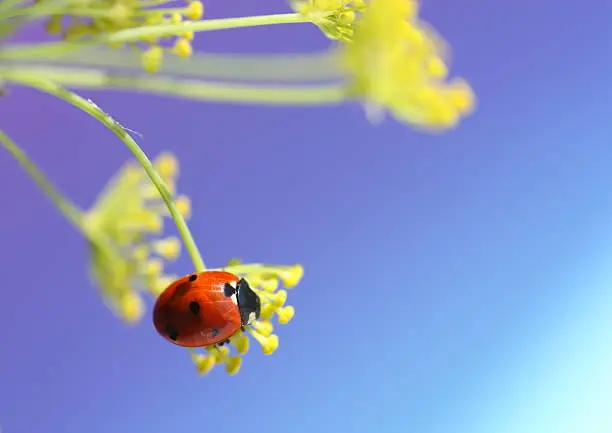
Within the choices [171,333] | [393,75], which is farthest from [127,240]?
[393,75]

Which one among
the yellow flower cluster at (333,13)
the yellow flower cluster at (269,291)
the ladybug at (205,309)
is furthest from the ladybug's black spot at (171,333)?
the yellow flower cluster at (333,13)

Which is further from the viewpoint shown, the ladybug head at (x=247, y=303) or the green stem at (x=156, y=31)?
the ladybug head at (x=247, y=303)

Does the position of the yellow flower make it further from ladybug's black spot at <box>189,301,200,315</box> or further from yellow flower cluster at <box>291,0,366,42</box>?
ladybug's black spot at <box>189,301,200,315</box>

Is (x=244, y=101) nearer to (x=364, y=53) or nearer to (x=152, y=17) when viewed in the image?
(x=364, y=53)

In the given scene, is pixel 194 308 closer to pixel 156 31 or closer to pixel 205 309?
pixel 205 309

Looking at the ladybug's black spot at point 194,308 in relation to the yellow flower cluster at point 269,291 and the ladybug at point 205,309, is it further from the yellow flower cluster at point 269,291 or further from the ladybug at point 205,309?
the yellow flower cluster at point 269,291

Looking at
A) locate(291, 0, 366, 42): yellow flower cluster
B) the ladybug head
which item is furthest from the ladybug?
locate(291, 0, 366, 42): yellow flower cluster

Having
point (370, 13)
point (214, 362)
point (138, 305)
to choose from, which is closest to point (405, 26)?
point (370, 13)
